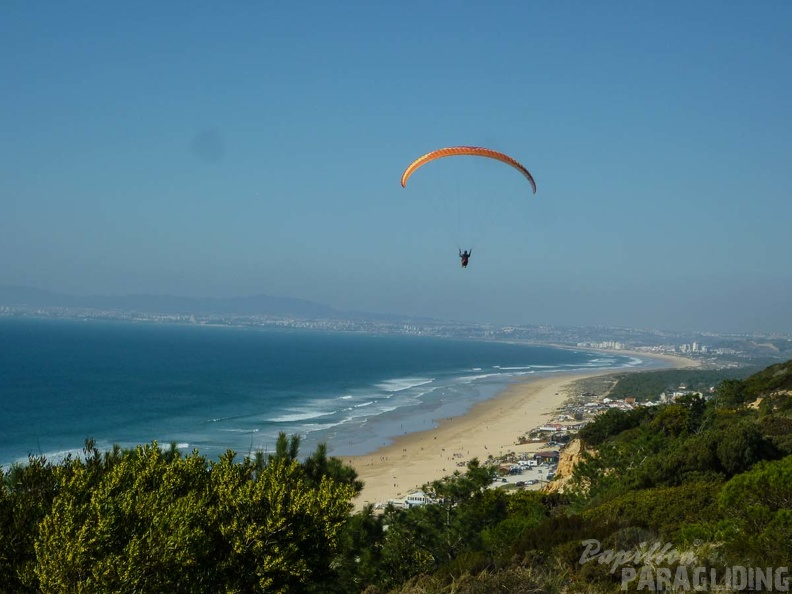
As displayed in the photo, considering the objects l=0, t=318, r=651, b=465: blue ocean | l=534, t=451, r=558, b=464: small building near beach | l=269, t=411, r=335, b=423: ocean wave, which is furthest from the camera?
l=269, t=411, r=335, b=423: ocean wave

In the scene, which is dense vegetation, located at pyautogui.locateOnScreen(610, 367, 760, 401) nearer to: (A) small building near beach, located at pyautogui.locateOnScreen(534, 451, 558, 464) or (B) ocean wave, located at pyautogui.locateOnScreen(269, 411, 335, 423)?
(A) small building near beach, located at pyautogui.locateOnScreen(534, 451, 558, 464)

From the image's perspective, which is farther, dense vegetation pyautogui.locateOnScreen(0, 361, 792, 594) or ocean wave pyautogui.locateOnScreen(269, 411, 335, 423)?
ocean wave pyautogui.locateOnScreen(269, 411, 335, 423)

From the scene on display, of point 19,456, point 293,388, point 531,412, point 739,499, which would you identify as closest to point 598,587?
point 739,499

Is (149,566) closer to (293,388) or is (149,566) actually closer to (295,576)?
(295,576)

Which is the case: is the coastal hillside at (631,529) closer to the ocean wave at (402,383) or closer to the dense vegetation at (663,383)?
the dense vegetation at (663,383)

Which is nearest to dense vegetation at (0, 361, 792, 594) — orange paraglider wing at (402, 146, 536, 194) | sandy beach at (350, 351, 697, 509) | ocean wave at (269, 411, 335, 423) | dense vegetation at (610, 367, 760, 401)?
orange paraglider wing at (402, 146, 536, 194)

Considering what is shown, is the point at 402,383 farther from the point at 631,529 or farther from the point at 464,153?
the point at 631,529
